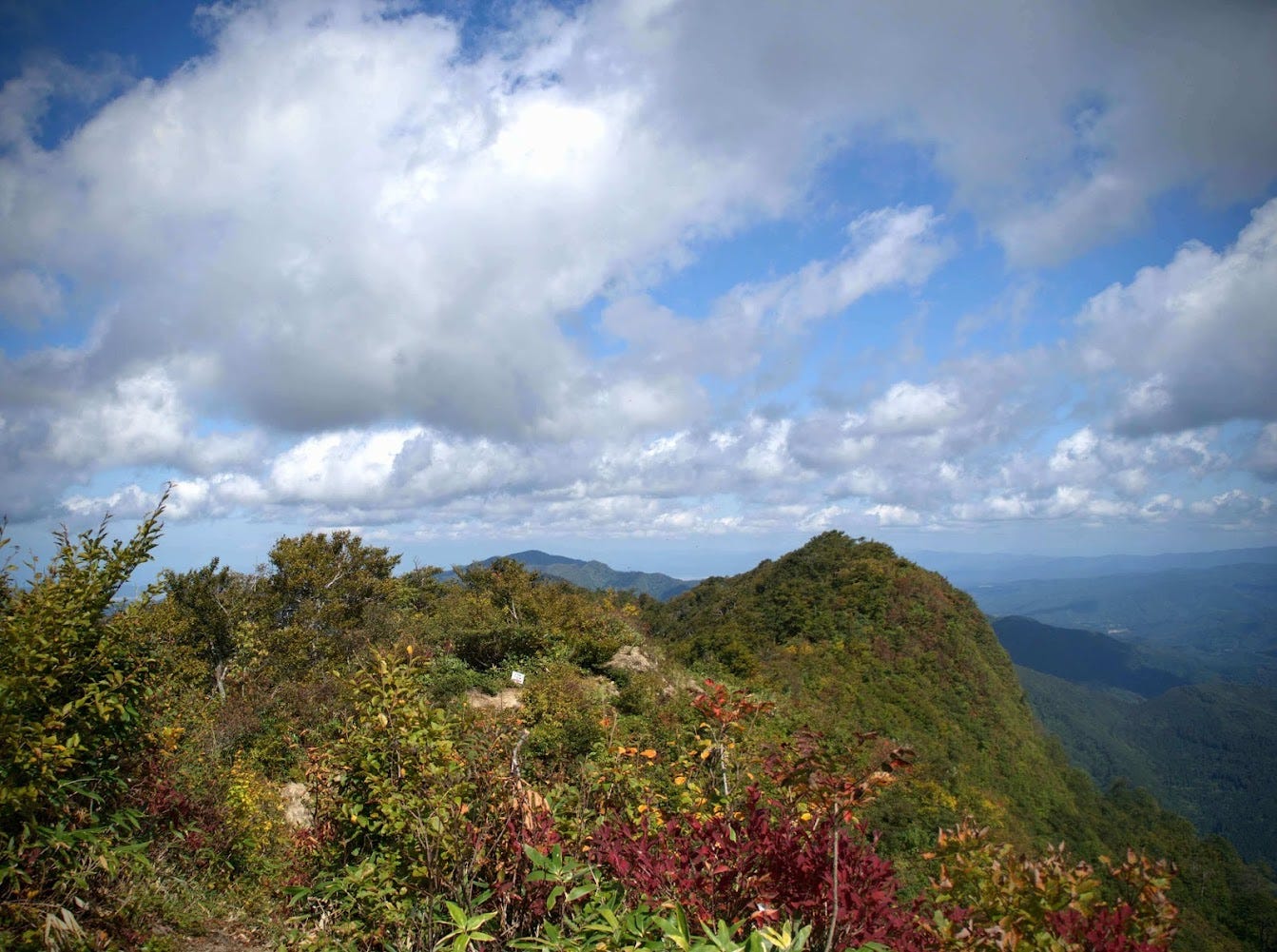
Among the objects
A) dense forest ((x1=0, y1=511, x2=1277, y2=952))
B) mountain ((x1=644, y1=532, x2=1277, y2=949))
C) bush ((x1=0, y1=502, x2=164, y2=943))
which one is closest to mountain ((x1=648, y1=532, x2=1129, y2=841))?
mountain ((x1=644, y1=532, x2=1277, y2=949))

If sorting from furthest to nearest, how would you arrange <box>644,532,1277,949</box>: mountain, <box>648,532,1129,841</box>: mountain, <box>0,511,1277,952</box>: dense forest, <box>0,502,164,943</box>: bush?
1. <box>648,532,1129,841</box>: mountain
2. <box>644,532,1277,949</box>: mountain
3. <box>0,502,164,943</box>: bush
4. <box>0,511,1277,952</box>: dense forest

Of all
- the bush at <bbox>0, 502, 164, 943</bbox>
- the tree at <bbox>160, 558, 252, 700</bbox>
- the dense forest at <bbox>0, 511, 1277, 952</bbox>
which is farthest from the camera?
the tree at <bbox>160, 558, 252, 700</bbox>

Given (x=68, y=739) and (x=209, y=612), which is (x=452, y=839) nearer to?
(x=68, y=739)

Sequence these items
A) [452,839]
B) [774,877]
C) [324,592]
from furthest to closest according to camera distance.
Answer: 1. [324,592]
2. [452,839]
3. [774,877]

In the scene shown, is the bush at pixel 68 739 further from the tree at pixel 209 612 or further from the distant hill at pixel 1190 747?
the distant hill at pixel 1190 747

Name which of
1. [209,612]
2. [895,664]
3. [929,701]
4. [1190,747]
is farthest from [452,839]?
[1190,747]

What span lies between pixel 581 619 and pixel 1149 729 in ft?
516

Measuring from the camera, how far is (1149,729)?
12875cm

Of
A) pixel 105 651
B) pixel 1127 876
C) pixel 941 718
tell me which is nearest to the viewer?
pixel 1127 876

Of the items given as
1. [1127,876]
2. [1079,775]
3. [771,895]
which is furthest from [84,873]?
[1079,775]

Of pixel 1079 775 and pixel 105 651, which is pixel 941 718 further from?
pixel 105 651

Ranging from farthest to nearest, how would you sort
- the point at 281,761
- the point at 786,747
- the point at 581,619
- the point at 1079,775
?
the point at 1079,775
the point at 581,619
the point at 281,761
the point at 786,747

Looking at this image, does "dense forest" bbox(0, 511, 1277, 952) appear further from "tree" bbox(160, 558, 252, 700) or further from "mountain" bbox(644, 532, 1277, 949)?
"mountain" bbox(644, 532, 1277, 949)

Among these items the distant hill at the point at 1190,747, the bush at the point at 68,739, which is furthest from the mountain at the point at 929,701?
the distant hill at the point at 1190,747
